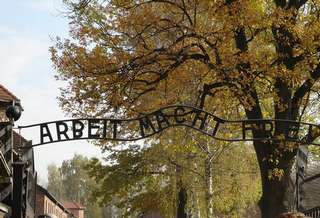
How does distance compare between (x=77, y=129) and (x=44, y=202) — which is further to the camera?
(x=44, y=202)

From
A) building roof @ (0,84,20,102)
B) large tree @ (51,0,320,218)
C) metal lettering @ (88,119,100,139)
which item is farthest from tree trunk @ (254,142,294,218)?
building roof @ (0,84,20,102)

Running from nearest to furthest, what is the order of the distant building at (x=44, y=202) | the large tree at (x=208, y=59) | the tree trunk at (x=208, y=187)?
the large tree at (x=208, y=59) → the tree trunk at (x=208, y=187) → the distant building at (x=44, y=202)

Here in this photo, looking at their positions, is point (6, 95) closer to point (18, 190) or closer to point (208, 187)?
point (208, 187)

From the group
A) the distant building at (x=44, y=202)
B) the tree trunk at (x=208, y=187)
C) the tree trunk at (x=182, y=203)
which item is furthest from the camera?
the distant building at (x=44, y=202)

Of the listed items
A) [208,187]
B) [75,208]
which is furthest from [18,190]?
[75,208]

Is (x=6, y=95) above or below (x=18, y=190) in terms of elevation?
above

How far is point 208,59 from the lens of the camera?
17.8 meters

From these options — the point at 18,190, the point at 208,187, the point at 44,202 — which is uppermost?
the point at 208,187

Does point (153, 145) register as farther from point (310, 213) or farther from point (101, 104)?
point (101, 104)

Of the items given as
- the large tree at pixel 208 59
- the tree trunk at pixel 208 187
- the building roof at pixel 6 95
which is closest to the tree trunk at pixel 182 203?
the tree trunk at pixel 208 187

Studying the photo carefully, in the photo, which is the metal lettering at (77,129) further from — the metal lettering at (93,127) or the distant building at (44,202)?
the distant building at (44,202)

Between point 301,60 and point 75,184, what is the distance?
129339mm

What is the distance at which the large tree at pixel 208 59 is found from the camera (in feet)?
56.6

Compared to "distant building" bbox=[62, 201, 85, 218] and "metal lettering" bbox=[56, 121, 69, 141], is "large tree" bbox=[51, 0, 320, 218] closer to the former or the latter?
"metal lettering" bbox=[56, 121, 69, 141]
